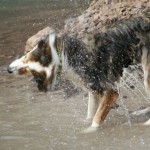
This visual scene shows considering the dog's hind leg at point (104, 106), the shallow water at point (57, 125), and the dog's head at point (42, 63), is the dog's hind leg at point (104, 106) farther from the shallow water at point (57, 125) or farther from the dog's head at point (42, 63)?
the dog's head at point (42, 63)

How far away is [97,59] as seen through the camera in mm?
7055

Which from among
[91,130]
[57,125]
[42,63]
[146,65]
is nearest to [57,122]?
[57,125]

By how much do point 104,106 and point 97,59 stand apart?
26.5 inches

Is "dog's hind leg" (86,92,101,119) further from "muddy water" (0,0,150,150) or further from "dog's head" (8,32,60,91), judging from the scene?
"dog's head" (8,32,60,91)

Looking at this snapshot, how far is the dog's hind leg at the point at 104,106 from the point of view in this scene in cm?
716

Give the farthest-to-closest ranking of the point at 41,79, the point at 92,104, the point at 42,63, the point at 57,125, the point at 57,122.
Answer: the point at 92,104 < the point at 57,122 < the point at 57,125 < the point at 41,79 < the point at 42,63

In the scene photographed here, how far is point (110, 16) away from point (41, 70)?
8.14ft

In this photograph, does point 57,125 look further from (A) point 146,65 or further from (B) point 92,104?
(A) point 146,65

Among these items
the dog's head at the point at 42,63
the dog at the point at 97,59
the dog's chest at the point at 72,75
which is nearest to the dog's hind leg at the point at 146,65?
the dog at the point at 97,59

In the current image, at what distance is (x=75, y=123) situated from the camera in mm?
7359

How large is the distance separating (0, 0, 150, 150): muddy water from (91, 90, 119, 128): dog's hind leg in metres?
0.12

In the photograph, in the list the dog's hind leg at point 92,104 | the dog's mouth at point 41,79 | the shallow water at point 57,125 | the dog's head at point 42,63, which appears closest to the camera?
the shallow water at point 57,125

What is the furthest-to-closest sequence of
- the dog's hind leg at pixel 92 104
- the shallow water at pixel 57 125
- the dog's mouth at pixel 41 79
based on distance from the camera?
1. the dog's hind leg at pixel 92 104
2. the dog's mouth at pixel 41 79
3. the shallow water at pixel 57 125

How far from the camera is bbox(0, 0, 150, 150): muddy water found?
6.44 metres
